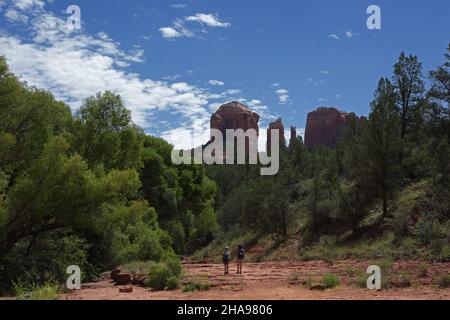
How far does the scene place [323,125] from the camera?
144750 mm

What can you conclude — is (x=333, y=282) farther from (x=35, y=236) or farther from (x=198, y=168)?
(x=198, y=168)

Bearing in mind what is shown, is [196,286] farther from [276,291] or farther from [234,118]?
[234,118]

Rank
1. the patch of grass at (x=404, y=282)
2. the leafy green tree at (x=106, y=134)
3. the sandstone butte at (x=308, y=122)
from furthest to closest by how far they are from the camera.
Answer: the sandstone butte at (x=308, y=122) → the leafy green tree at (x=106, y=134) → the patch of grass at (x=404, y=282)

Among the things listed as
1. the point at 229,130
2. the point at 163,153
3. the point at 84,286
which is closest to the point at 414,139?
the point at 163,153

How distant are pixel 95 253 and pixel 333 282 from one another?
12100mm

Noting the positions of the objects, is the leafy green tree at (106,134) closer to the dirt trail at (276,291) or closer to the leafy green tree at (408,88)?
the dirt trail at (276,291)

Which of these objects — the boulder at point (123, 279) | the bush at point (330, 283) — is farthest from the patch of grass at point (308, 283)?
the boulder at point (123, 279)

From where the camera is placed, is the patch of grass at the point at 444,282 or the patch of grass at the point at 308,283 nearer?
the patch of grass at the point at 444,282

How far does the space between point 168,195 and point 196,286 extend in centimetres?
1991

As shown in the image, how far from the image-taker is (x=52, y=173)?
56.9 ft

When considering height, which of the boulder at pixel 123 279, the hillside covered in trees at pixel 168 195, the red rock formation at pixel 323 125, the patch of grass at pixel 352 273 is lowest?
the boulder at pixel 123 279

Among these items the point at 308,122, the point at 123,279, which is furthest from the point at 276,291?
the point at 308,122

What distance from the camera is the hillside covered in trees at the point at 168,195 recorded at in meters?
Result: 18.2
